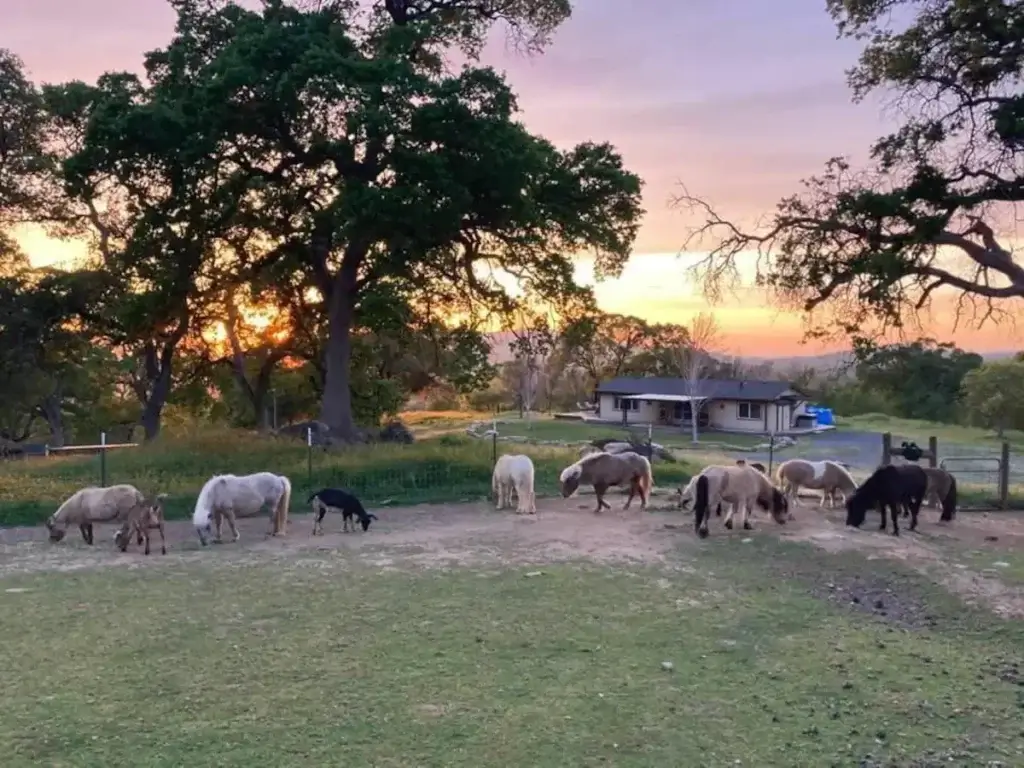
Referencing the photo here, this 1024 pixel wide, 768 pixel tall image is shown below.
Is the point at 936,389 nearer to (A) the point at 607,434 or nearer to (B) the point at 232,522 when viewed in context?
(A) the point at 607,434

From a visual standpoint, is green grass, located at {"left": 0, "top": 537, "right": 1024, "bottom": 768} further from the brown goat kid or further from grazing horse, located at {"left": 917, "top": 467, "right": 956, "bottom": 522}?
grazing horse, located at {"left": 917, "top": 467, "right": 956, "bottom": 522}

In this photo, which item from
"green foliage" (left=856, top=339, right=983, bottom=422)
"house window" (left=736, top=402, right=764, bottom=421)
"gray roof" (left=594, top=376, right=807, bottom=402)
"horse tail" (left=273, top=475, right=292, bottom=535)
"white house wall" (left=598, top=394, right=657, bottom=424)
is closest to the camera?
"horse tail" (left=273, top=475, right=292, bottom=535)

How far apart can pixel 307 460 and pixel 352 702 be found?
12186mm

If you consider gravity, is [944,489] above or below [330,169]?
below

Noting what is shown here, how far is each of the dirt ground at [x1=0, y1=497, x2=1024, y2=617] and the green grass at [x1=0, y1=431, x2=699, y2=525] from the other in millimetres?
1121

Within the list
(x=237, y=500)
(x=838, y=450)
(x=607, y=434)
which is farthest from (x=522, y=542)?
(x=607, y=434)

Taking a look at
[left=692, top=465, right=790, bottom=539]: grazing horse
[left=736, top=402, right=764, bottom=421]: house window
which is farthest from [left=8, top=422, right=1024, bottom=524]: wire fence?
[left=736, top=402, right=764, bottom=421]: house window

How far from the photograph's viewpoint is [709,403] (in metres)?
52.3

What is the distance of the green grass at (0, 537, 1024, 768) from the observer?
5246 millimetres

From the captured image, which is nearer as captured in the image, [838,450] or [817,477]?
[817,477]

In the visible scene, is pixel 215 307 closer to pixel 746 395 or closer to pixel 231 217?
pixel 231 217

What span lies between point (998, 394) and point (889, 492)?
39382 mm

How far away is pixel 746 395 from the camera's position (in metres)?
50.3

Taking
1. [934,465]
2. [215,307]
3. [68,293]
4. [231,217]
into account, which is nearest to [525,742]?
[934,465]
